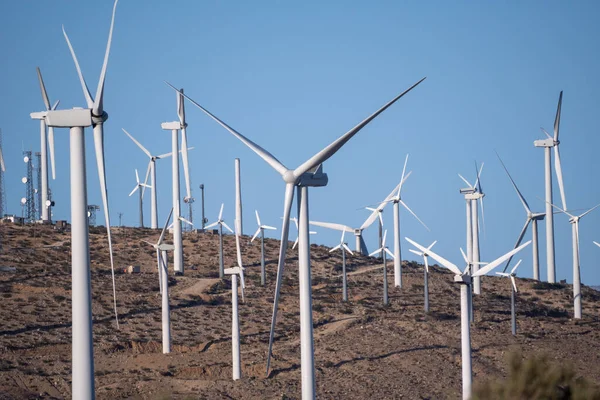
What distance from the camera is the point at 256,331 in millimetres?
92312

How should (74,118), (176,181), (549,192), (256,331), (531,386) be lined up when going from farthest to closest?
(549,192)
(176,181)
(256,331)
(74,118)
(531,386)

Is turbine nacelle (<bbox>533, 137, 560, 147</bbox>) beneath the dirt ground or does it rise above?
above

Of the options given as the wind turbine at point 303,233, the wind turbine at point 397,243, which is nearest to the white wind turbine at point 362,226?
the wind turbine at point 397,243

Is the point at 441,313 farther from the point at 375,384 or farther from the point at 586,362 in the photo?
the point at 375,384

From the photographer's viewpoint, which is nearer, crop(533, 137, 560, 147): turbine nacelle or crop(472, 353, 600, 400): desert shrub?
crop(472, 353, 600, 400): desert shrub

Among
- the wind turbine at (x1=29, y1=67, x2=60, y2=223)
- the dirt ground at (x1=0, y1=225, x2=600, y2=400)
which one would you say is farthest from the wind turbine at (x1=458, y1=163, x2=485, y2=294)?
the wind turbine at (x1=29, y1=67, x2=60, y2=223)

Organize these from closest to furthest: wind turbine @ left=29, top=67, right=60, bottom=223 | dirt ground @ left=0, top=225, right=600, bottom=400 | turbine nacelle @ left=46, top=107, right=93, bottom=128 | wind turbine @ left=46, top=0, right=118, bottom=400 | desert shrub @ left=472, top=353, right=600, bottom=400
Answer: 1. desert shrub @ left=472, top=353, right=600, bottom=400
2. wind turbine @ left=46, top=0, right=118, bottom=400
3. turbine nacelle @ left=46, top=107, right=93, bottom=128
4. dirt ground @ left=0, top=225, right=600, bottom=400
5. wind turbine @ left=29, top=67, right=60, bottom=223

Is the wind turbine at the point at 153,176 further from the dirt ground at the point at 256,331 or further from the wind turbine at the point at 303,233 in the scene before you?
the wind turbine at the point at 303,233

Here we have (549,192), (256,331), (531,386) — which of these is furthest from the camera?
(549,192)

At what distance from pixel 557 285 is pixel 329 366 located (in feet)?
186

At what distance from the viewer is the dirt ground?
2943 inches

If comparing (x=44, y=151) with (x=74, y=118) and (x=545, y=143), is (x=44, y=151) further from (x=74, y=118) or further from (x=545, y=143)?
(x=74, y=118)

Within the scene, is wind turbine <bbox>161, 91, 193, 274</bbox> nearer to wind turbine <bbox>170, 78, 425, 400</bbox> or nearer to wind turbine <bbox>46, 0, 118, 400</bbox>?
wind turbine <bbox>170, 78, 425, 400</bbox>

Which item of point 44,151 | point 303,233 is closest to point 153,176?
point 44,151
